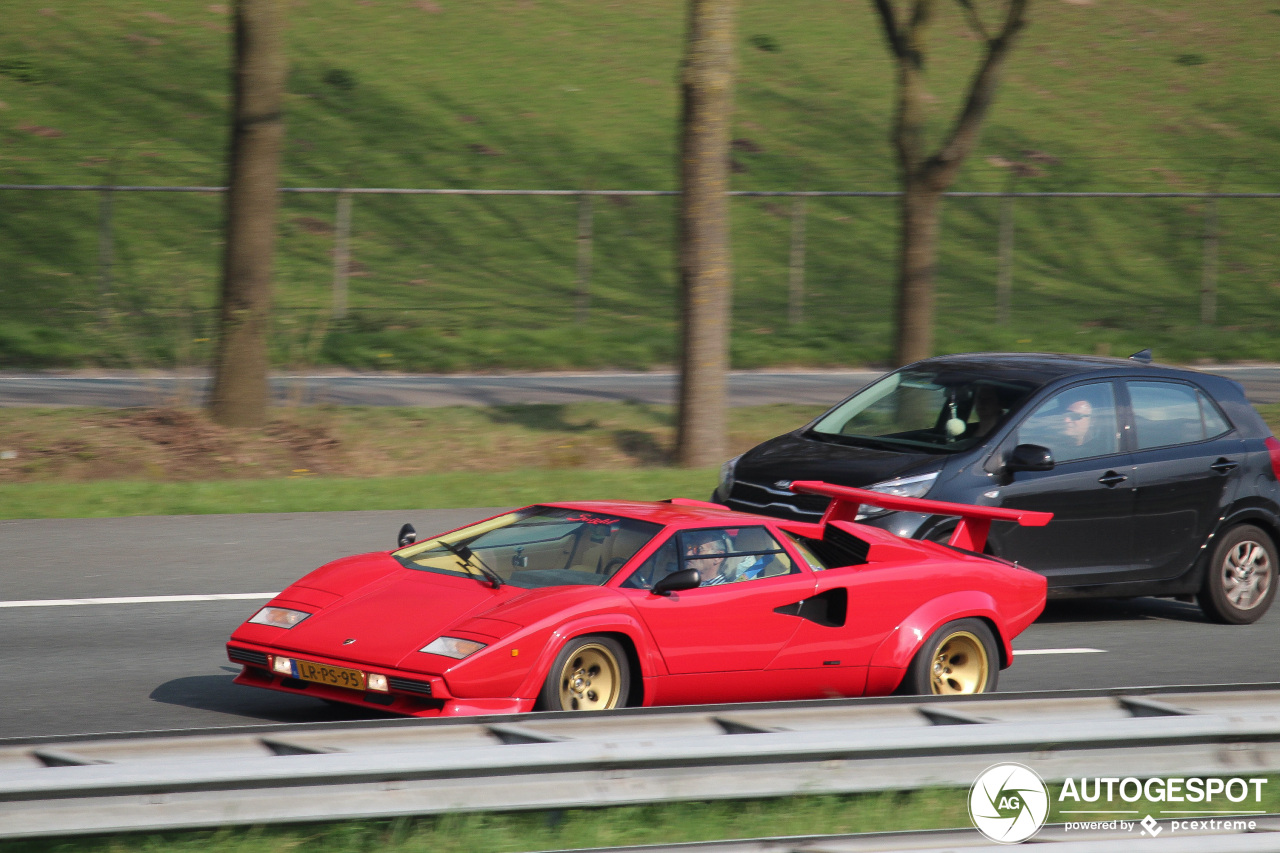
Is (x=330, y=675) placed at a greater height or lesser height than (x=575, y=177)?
lesser

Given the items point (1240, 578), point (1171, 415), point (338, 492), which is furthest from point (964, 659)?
point (338, 492)

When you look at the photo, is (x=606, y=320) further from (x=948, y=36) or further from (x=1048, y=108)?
(x=948, y=36)

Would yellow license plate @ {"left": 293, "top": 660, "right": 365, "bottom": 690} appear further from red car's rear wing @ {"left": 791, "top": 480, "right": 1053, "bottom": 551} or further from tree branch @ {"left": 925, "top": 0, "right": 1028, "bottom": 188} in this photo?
tree branch @ {"left": 925, "top": 0, "right": 1028, "bottom": 188}

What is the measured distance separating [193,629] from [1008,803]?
5.53m

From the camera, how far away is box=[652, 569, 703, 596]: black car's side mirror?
6668 millimetres

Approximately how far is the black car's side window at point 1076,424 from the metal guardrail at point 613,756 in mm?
4000

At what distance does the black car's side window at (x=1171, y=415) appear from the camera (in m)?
10.1

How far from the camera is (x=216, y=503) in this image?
13.0 meters

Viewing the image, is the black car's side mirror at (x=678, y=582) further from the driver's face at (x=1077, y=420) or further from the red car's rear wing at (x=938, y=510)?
the driver's face at (x=1077, y=420)

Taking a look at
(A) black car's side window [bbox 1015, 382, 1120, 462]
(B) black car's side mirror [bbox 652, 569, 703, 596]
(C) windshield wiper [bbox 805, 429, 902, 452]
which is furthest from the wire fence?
(B) black car's side mirror [bbox 652, 569, 703, 596]

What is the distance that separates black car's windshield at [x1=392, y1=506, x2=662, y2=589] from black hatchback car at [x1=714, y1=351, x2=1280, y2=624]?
8.04ft

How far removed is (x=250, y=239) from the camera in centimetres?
1534

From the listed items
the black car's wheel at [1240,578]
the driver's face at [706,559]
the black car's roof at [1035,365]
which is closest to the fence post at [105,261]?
the black car's roof at [1035,365]

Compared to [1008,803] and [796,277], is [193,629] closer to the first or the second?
[1008,803]
